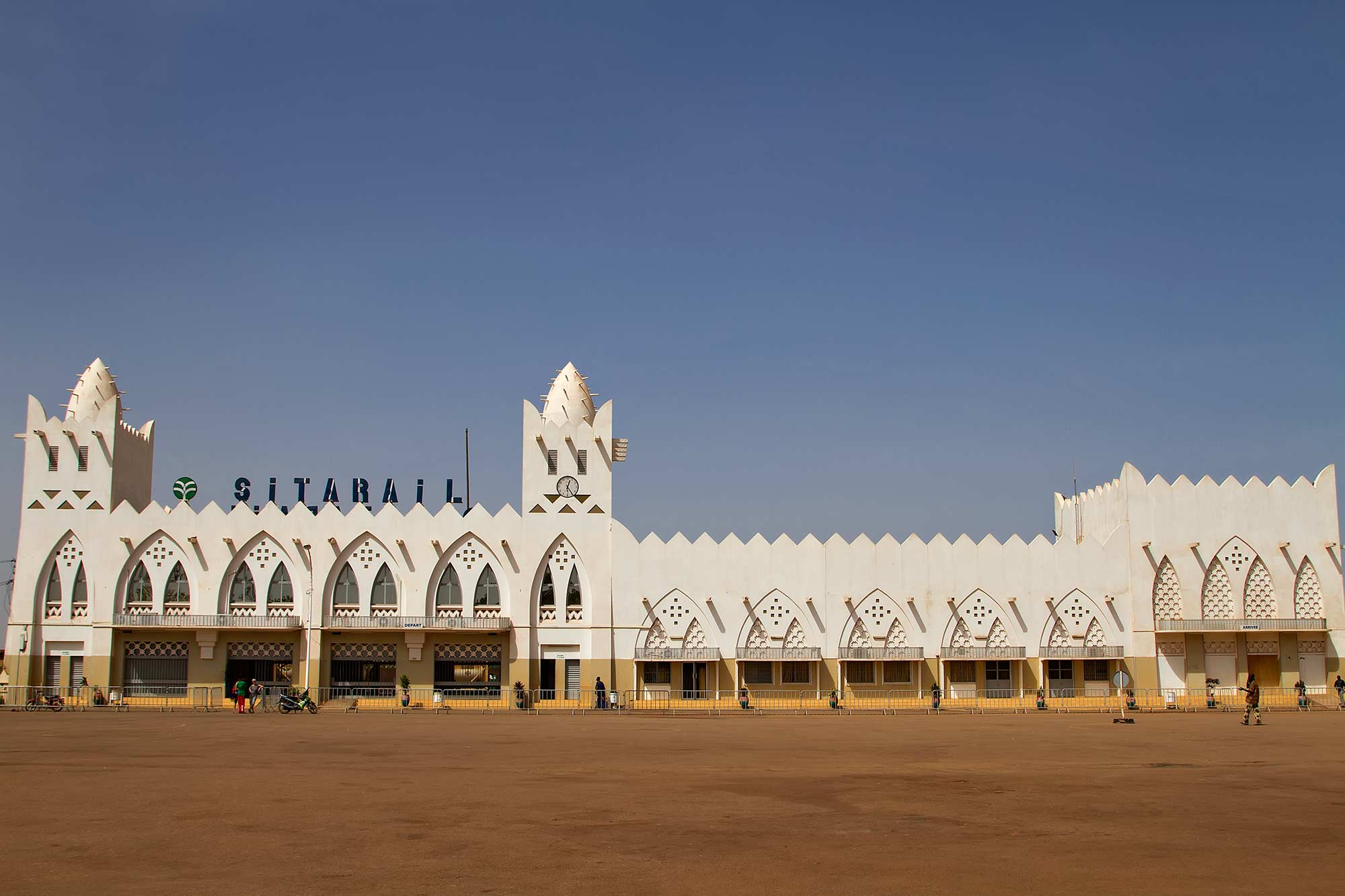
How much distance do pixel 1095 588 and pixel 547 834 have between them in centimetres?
4481

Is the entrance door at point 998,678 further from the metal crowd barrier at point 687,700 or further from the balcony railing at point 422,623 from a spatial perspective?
the balcony railing at point 422,623

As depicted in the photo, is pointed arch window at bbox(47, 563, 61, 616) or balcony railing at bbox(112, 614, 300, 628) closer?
balcony railing at bbox(112, 614, 300, 628)

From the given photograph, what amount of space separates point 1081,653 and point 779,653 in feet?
44.6

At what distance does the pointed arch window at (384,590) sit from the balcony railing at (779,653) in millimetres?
15718

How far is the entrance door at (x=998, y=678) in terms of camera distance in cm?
5445

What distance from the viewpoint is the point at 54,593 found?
180 feet

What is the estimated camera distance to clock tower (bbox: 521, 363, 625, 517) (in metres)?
55.3

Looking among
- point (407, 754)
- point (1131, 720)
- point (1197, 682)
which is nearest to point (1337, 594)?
point (1197, 682)

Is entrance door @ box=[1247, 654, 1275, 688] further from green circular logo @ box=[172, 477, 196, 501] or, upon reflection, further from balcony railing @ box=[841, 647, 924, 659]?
green circular logo @ box=[172, 477, 196, 501]

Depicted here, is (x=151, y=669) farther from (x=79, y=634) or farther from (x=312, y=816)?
(x=312, y=816)

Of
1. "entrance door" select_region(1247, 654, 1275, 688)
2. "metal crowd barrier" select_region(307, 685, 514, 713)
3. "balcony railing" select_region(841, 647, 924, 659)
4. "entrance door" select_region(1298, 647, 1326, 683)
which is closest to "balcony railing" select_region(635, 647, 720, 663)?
"balcony railing" select_region(841, 647, 924, 659)

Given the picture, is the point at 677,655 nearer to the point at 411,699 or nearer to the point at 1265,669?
the point at 411,699

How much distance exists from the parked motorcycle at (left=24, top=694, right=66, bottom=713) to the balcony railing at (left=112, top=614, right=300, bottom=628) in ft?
15.8

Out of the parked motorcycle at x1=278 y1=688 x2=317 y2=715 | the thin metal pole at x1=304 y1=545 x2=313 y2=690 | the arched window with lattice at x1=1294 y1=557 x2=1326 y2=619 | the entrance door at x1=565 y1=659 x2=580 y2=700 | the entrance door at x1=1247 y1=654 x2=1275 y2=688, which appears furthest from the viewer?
the arched window with lattice at x1=1294 y1=557 x2=1326 y2=619
